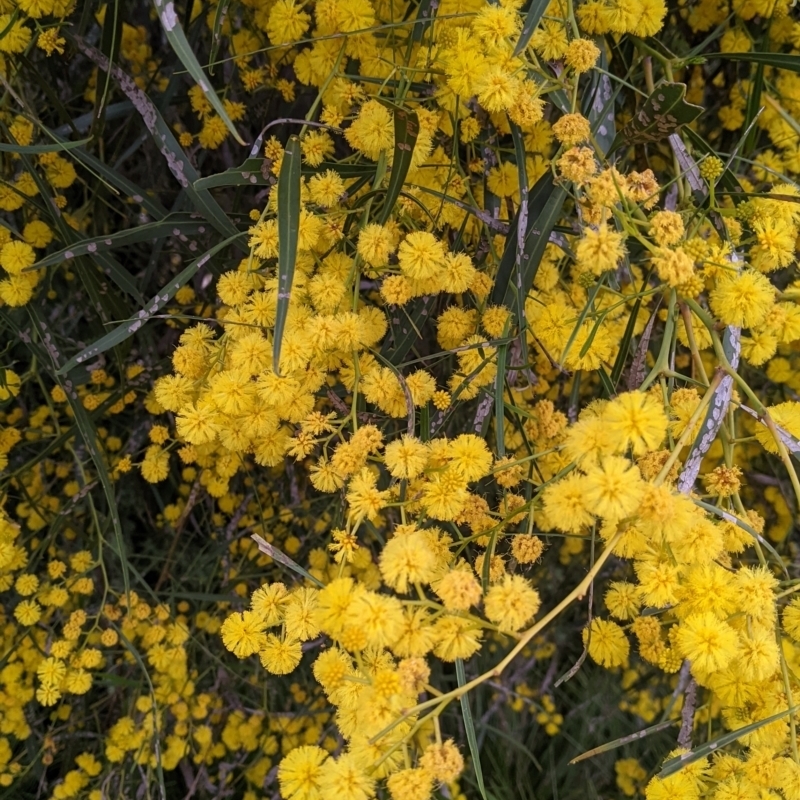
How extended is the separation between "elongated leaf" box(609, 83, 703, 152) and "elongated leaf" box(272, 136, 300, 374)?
398 mm

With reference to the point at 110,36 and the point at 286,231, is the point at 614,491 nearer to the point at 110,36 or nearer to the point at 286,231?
the point at 286,231

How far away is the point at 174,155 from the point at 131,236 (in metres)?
0.13

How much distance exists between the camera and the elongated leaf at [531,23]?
2.22ft

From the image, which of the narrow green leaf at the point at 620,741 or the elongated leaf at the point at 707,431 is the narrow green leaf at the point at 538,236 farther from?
the narrow green leaf at the point at 620,741

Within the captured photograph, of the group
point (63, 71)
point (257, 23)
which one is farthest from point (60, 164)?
point (257, 23)

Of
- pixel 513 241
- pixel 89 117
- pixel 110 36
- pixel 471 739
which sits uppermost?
pixel 110 36

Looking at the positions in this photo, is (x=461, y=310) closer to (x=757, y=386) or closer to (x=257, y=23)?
(x=257, y=23)

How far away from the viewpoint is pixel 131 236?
0.98m

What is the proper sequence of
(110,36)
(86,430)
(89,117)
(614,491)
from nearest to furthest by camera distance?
(614,491) → (110,36) → (86,430) → (89,117)

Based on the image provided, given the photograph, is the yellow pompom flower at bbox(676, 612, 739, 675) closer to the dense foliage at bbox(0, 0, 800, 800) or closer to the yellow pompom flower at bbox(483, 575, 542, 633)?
the dense foliage at bbox(0, 0, 800, 800)

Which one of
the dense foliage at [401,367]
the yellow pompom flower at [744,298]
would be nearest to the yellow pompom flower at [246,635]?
the dense foliage at [401,367]

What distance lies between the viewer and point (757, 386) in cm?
165

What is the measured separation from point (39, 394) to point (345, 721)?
1346 mm

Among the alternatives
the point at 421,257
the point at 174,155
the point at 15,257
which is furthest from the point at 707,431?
the point at 15,257
